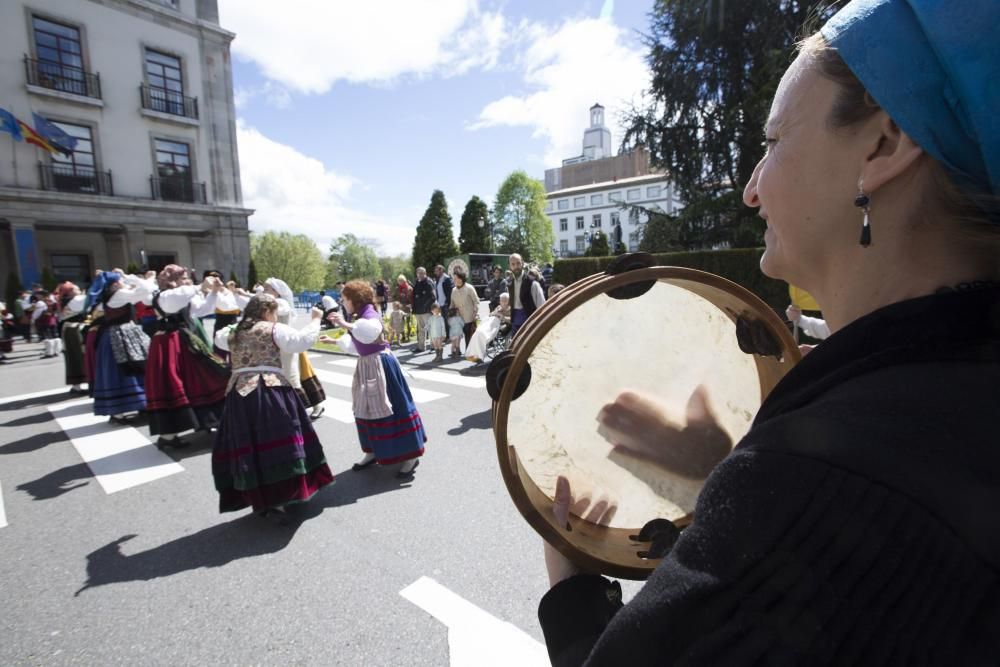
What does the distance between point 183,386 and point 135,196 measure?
22.1 m

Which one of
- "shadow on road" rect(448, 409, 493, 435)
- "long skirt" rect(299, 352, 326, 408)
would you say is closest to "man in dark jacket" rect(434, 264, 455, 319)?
"long skirt" rect(299, 352, 326, 408)

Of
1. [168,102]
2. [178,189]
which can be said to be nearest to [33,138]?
[178,189]

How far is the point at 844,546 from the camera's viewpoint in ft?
1.51

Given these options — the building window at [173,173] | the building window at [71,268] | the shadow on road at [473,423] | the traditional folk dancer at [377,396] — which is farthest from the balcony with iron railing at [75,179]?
the shadow on road at [473,423]

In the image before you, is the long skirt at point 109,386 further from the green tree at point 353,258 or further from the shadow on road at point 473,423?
the green tree at point 353,258

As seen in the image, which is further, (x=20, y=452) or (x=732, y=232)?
(x=732, y=232)

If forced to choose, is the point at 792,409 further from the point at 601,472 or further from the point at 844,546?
the point at 601,472

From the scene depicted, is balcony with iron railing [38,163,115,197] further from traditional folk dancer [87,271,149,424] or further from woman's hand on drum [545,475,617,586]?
woman's hand on drum [545,475,617,586]

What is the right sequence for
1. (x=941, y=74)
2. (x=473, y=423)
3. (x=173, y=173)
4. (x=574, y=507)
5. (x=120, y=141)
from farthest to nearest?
(x=173, y=173)
(x=120, y=141)
(x=473, y=423)
(x=574, y=507)
(x=941, y=74)

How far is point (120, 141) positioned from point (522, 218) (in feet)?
118

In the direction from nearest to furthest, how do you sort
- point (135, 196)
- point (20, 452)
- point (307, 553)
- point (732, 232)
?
point (307, 553) → point (20, 452) → point (732, 232) → point (135, 196)

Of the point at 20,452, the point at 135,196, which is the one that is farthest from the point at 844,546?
the point at 135,196

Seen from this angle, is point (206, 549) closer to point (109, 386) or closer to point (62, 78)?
point (109, 386)

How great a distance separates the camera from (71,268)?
2188 cm
